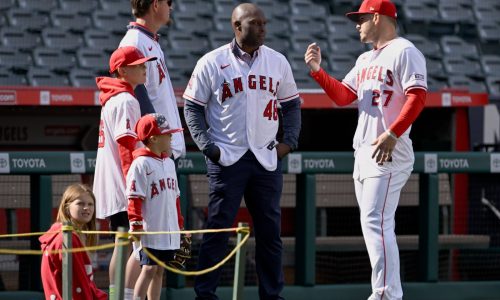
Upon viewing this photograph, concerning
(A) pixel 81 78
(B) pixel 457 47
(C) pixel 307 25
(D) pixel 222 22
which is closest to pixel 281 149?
(A) pixel 81 78

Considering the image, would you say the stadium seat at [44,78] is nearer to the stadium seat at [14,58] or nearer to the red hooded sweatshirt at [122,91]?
the stadium seat at [14,58]

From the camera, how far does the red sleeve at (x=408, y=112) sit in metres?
5.22

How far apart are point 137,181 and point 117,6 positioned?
6.10m

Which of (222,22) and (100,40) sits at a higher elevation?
(222,22)

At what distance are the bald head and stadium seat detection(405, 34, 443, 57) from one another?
6.00m

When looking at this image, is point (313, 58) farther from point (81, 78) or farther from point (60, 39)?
point (60, 39)

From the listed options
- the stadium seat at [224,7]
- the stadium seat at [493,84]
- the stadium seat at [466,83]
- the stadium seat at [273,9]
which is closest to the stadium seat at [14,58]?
the stadium seat at [224,7]

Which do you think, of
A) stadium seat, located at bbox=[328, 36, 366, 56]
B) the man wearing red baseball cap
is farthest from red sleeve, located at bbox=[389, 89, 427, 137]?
stadium seat, located at bbox=[328, 36, 366, 56]

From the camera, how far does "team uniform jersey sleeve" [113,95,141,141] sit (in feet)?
17.0

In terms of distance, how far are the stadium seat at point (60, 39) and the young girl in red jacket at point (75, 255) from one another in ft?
17.7

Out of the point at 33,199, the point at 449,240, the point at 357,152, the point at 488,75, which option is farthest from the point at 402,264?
the point at 488,75

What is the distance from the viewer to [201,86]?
18.1 ft

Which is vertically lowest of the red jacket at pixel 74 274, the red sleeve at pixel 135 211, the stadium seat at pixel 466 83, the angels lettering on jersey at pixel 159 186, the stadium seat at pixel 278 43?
the red jacket at pixel 74 274

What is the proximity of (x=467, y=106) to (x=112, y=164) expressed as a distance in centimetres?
437
